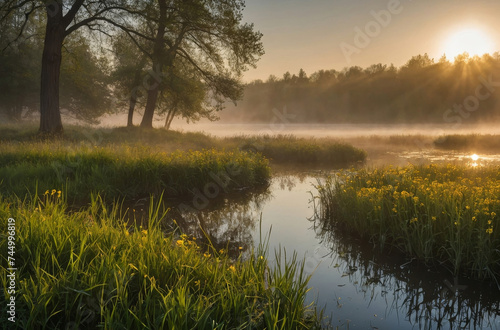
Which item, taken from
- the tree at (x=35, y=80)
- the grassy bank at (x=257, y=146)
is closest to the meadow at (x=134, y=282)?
the grassy bank at (x=257, y=146)

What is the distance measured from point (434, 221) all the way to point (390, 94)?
8259 cm

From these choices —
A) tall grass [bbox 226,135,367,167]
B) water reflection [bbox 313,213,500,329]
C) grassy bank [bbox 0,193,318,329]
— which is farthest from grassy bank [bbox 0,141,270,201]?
tall grass [bbox 226,135,367,167]

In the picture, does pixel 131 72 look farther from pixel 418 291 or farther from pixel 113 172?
pixel 418 291

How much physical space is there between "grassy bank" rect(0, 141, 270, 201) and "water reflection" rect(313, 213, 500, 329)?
6.17 metres

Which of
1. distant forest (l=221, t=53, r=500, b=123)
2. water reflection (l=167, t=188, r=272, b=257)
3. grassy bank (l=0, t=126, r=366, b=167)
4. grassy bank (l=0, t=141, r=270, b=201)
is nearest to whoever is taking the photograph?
water reflection (l=167, t=188, r=272, b=257)

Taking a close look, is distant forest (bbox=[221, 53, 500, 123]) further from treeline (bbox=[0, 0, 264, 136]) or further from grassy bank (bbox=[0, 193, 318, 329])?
grassy bank (bbox=[0, 193, 318, 329])

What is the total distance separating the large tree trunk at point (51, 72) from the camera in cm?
1712

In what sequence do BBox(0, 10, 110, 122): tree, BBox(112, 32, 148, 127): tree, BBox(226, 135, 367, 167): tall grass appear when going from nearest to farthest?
BBox(226, 135, 367, 167): tall grass → BBox(112, 32, 148, 127): tree → BBox(0, 10, 110, 122): tree

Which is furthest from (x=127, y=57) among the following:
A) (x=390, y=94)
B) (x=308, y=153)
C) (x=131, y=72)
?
(x=390, y=94)

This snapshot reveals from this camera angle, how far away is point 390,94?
81812 millimetres

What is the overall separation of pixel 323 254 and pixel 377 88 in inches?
3341

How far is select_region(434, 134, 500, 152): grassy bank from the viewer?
1064 inches

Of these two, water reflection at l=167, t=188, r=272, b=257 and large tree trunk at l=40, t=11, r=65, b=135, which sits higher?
large tree trunk at l=40, t=11, r=65, b=135

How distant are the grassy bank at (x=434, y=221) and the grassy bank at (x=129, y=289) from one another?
3.18 metres
